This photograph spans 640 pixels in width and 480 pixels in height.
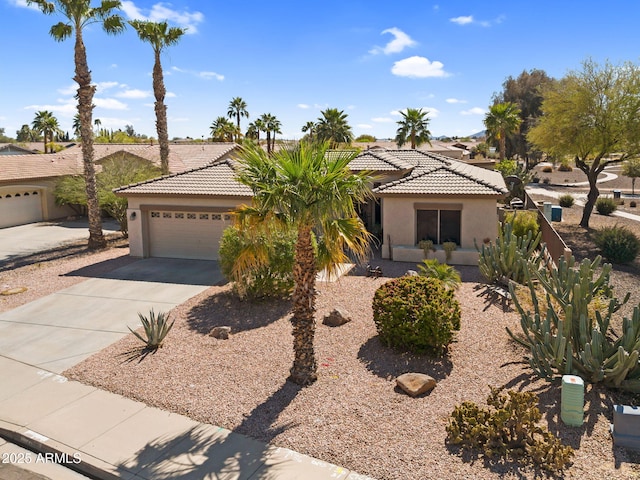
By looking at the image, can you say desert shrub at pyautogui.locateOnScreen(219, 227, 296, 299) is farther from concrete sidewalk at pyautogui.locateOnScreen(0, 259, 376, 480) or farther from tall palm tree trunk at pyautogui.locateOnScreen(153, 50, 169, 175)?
tall palm tree trunk at pyautogui.locateOnScreen(153, 50, 169, 175)

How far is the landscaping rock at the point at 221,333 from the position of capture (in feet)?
39.8

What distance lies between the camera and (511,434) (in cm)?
756

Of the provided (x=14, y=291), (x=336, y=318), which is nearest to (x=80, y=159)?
(x=14, y=291)

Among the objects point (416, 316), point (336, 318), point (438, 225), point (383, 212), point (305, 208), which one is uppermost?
point (305, 208)

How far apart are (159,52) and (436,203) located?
2025 centimetres

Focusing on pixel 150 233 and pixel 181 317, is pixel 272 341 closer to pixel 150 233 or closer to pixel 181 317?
pixel 181 317

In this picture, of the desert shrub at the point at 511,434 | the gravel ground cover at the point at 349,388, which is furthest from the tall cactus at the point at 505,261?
the desert shrub at the point at 511,434

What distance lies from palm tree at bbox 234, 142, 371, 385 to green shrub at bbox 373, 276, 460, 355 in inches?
79.3

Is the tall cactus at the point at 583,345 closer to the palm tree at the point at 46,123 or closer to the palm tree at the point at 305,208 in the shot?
the palm tree at the point at 305,208

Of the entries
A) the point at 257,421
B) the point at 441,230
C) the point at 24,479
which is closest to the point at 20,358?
the point at 24,479

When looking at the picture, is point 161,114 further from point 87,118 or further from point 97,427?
point 97,427

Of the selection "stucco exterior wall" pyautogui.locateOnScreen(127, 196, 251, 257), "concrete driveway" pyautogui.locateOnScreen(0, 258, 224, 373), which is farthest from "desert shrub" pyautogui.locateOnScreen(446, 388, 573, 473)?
"stucco exterior wall" pyautogui.locateOnScreen(127, 196, 251, 257)

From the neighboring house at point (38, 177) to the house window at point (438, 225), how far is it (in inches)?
782

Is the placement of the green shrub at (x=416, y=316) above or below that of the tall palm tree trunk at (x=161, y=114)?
below
